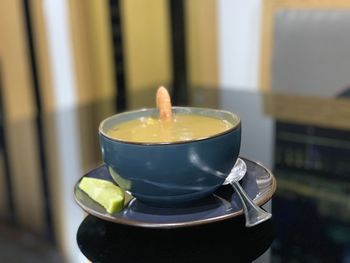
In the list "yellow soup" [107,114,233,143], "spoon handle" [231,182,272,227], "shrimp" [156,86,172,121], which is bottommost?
"spoon handle" [231,182,272,227]

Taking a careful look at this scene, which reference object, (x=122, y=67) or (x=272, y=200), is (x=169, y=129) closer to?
(x=272, y=200)

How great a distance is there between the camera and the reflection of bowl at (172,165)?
581mm

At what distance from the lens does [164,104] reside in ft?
2.17

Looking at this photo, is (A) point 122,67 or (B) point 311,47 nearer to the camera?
(B) point 311,47

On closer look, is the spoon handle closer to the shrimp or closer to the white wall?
the shrimp

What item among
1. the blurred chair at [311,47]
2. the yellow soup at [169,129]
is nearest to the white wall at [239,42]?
the blurred chair at [311,47]

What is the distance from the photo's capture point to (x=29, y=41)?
248cm

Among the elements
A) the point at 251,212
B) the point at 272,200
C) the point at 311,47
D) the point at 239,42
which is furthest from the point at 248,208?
the point at 239,42

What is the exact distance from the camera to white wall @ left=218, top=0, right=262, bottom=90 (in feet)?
7.32

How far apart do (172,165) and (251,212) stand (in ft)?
0.34

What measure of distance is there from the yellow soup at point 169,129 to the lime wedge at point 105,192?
0.23ft

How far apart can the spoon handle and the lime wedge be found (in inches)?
5.6

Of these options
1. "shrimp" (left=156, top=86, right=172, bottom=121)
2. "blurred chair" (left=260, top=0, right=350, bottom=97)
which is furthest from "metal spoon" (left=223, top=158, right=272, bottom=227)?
"blurred chair" (left=260, top=0, right=350, bottom=97)

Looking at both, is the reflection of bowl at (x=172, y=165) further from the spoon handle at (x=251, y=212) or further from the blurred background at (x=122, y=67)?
the blurred background at (x=122, y=67)
